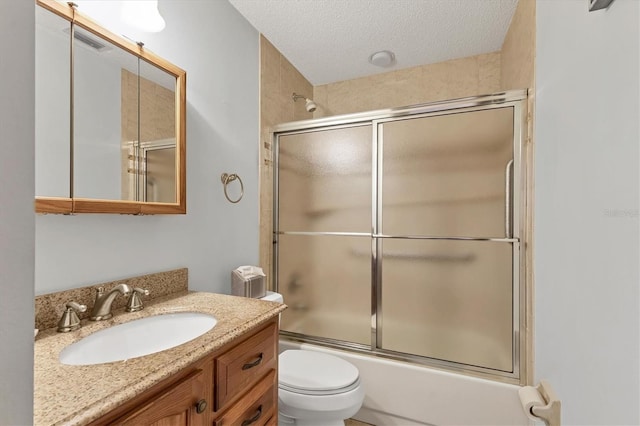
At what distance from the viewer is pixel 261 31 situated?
202 cm

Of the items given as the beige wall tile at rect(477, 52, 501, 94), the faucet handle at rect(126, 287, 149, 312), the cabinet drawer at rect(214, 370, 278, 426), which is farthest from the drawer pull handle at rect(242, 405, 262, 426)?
the beige wall tile at rect(477, 52, 501, 94)

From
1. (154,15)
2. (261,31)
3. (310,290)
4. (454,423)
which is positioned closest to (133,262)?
(154,15)

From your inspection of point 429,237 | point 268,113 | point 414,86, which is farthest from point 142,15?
point 414,86

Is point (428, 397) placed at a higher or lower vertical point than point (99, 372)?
lower

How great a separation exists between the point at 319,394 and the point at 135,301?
2.96 ft

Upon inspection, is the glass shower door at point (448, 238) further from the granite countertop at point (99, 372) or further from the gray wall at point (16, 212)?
the gray wall at point (16, 212)

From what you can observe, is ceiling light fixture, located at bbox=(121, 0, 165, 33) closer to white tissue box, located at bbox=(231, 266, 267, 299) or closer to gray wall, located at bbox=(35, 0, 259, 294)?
gray wall, located at bbox=(35, 0, 259, 294)

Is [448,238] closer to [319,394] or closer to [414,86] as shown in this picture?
[319,394]

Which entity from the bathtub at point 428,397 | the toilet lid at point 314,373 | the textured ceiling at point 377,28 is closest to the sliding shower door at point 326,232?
the bathtub at point 428,397

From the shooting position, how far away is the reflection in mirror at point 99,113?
38.7 inches

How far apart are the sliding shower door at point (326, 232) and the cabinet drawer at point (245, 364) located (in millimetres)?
933

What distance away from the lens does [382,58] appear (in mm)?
2273

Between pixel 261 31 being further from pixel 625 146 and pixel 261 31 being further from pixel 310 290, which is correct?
pixel 625 146

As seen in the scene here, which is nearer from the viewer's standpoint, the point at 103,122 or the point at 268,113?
the point at 103,122
